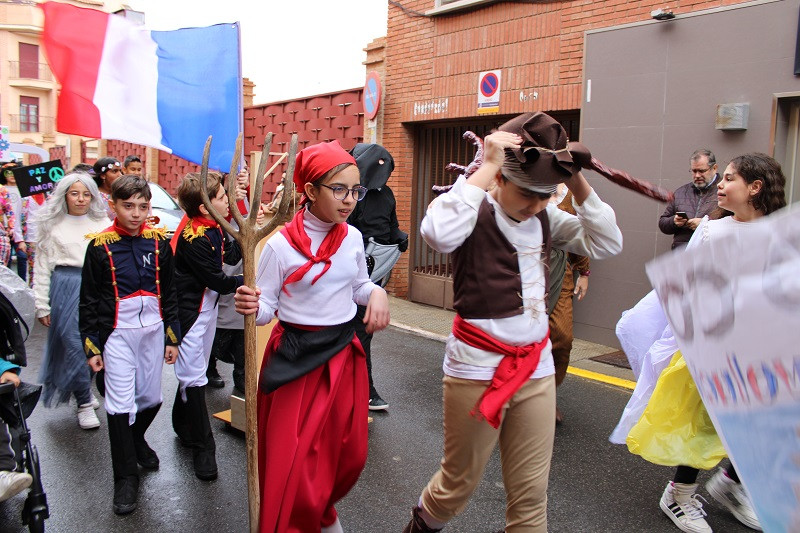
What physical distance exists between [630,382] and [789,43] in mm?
3225

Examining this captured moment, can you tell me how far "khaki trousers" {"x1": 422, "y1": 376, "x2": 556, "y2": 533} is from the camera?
277cm

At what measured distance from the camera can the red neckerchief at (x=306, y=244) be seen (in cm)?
299

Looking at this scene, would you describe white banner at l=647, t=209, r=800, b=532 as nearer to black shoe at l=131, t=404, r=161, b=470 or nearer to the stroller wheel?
the stroller wheel

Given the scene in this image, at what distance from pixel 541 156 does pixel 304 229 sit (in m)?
1.08

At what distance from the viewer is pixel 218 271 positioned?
14.3 feet

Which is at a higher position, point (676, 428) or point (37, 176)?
point (37, 176)

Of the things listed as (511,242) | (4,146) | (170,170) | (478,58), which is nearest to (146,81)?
(511,242)

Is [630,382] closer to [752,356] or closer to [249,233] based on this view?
[249,233]

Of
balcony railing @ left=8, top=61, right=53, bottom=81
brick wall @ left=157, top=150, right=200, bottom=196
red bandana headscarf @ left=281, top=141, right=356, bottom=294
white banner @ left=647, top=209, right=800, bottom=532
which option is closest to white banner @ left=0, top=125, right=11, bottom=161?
brick wall @ left=157, top=150, right=200, bottom=196

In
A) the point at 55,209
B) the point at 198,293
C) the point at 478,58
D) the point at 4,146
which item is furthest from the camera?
the point at 4,146

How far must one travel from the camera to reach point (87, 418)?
502cm

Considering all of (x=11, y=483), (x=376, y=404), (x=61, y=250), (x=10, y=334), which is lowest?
(x=376, y=404)

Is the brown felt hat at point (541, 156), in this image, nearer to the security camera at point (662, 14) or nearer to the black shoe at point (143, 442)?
the black shoe at point (143, 442)

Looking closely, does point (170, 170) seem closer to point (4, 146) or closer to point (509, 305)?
point (4, 146)
